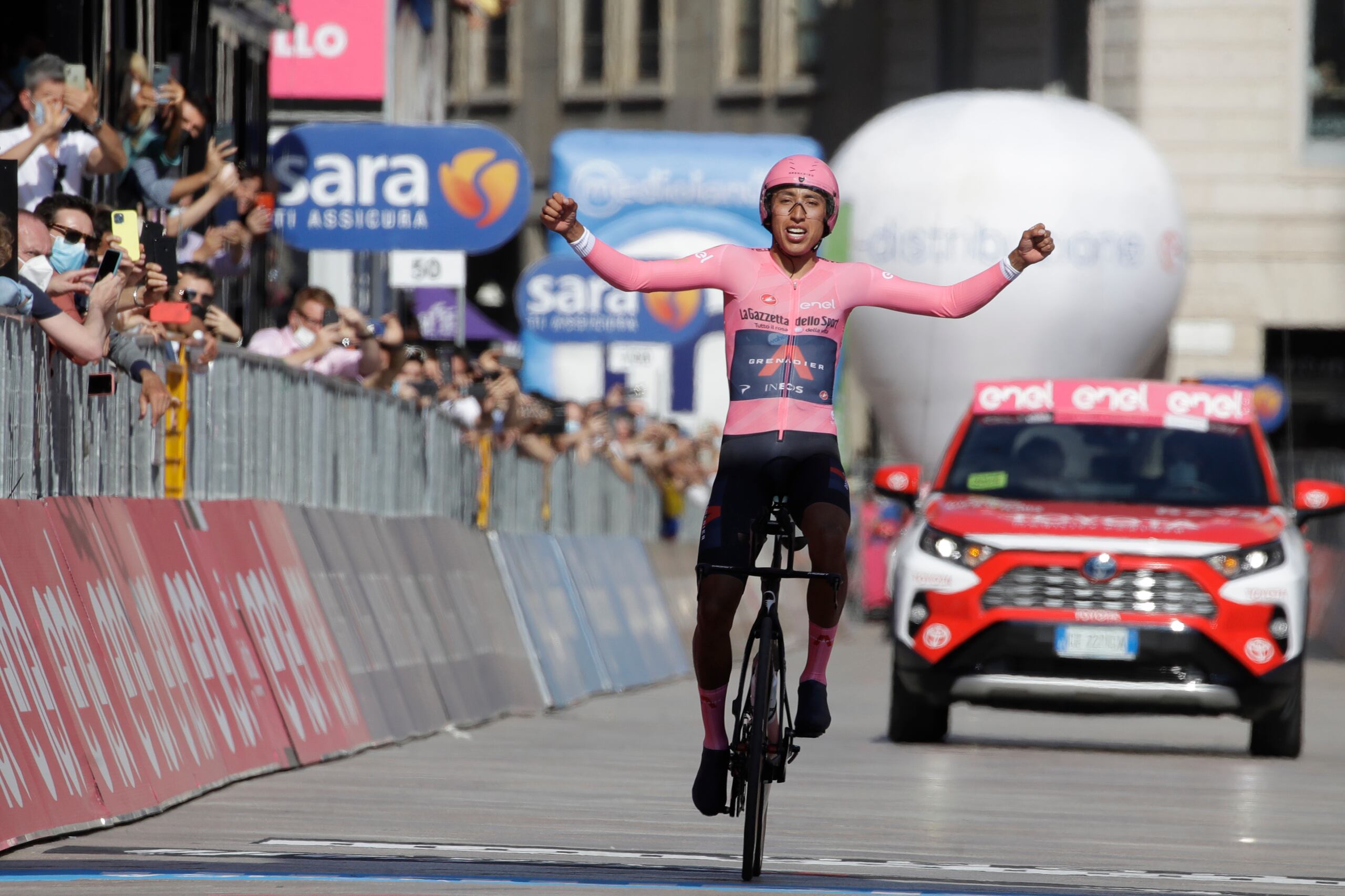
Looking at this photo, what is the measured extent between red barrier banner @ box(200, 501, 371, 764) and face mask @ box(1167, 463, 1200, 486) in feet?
16.4

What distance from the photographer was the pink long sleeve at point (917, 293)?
9125 millimetres

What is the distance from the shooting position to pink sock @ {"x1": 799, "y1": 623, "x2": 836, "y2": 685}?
8984 mm

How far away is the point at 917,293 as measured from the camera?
30.1ft

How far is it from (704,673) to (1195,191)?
38000 mm

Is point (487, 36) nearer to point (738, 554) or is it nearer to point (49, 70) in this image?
point (49, 70)

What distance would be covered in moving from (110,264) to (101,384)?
491 millimetres

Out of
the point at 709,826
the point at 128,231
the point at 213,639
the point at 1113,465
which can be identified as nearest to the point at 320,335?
the point at 128,231

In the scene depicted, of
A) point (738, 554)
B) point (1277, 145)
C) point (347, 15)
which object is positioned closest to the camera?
point (738, 554)

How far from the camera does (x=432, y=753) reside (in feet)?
44.7

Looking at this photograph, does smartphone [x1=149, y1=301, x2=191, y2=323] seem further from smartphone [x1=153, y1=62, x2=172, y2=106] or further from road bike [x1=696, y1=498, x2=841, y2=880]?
road bike [x1=696, y1=498, x2=841, y2=880]

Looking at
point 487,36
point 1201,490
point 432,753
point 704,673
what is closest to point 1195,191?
point 487,36

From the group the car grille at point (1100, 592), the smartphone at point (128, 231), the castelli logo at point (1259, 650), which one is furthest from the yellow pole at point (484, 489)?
the smartphone at point (128, 231)

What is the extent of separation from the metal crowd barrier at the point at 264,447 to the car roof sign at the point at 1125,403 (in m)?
3.32

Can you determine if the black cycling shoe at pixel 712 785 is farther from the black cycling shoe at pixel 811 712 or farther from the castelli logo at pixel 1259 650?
the castelli logo at pixel 1259 650
